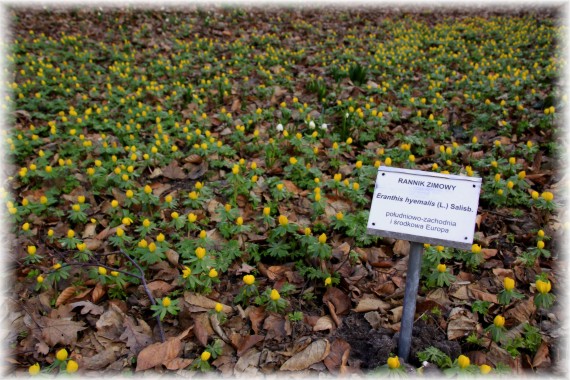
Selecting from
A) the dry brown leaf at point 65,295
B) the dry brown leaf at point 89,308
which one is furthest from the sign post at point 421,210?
the dry brown leaf at point 65,295

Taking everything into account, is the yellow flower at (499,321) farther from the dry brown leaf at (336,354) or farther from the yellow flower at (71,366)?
the yellow flower at (71,366)

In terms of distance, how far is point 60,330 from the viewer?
2.30m

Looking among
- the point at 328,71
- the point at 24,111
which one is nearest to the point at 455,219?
the point at 328,71

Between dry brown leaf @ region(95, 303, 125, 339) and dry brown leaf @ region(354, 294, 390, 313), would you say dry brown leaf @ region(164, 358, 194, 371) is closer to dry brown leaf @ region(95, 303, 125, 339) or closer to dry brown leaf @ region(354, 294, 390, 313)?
dry brown leaf @ region(95, 303, 125, 339)

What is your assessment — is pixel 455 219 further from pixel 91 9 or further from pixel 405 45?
pixel 91 9

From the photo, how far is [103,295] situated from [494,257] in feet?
8.53

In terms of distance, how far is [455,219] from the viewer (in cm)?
174

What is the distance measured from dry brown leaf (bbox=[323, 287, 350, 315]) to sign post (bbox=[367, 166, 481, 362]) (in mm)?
513

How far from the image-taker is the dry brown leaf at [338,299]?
7.79ft

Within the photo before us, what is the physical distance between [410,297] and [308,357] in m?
0.62

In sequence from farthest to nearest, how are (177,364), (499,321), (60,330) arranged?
(60,330) → (177,364) → (499,321)

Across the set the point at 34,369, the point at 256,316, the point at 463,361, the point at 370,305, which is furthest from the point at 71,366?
the point at 463,361

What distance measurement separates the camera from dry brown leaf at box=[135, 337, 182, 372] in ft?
6.79

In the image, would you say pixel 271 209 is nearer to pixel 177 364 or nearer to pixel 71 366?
pixel 177 364
